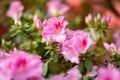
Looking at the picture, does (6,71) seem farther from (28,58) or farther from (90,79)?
(90,79)

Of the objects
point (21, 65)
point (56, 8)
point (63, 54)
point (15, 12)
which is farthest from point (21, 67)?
point (56, 8)

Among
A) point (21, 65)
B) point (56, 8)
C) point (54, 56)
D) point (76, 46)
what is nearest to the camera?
point (21, 65)

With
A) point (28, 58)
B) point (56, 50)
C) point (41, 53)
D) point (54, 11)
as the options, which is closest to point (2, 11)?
point (54, 11)

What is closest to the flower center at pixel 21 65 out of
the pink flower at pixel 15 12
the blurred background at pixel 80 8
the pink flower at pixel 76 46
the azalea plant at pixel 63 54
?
the azalea plant at pixel 63 54

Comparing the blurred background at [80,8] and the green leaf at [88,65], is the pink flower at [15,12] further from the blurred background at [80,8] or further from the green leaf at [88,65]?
the green leaf at [88,65]

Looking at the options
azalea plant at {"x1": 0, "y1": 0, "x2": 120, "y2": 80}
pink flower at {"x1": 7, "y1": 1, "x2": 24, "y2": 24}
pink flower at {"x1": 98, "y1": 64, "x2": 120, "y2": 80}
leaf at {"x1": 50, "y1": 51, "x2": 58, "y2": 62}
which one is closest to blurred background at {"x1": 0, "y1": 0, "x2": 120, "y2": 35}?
pink flower at {"x1": 7, "y1": 1, "x2": 24, "y2": 24}

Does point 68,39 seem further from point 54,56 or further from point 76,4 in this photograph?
point 76,4

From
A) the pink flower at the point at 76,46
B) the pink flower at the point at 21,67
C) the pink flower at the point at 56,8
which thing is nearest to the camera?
the pink flower at the point at 21,67
